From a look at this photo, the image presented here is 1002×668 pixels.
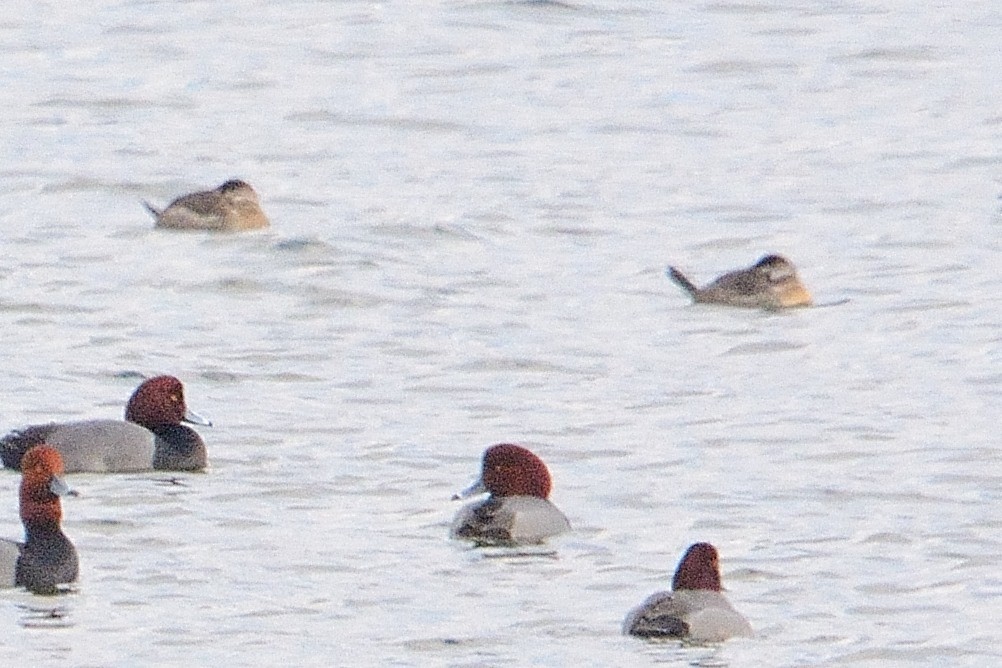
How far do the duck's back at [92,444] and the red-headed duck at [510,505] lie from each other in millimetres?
1786

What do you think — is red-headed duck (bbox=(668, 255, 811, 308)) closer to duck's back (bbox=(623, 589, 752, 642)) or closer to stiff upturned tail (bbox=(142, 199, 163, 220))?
stiff upturned tail (bbox=(142, 199, 163, 220))

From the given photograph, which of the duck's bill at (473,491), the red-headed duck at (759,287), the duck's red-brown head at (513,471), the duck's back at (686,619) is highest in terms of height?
the red-headed duck at (759,287)

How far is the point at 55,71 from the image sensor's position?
2697 cm

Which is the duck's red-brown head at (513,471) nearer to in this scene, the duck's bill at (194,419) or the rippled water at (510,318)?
the rippled water at (510,318)

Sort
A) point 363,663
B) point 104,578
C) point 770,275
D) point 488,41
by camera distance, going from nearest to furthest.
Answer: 1. point 363,663
2. point 104,578
3. point 770,275
4. point 488,41

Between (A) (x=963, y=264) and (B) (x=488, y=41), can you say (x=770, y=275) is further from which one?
(B) (x=488, y=41)

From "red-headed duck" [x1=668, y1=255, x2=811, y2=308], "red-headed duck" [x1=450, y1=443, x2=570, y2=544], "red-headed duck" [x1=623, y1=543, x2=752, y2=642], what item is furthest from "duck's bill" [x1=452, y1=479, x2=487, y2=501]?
A: "red-headed duck" [x1=668, y1=255, x2=811, y2=308]

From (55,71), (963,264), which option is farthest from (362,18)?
(963,264)

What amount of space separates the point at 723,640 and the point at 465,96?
15.7 metres

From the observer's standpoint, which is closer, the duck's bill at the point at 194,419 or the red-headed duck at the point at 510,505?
the red-headed duck at the point at 510,505

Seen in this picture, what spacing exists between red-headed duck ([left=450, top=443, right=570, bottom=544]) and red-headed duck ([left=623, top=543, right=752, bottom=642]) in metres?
1.42

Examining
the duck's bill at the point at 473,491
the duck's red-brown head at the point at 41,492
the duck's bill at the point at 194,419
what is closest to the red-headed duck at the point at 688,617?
the duck's bill at the point at 473,491

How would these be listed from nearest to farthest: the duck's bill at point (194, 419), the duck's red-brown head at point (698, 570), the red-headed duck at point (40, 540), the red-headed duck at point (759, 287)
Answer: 1. the duck's red-brown head at point (698, 570)
2. the red-headed duck at point (40, 540)
3. the duck's bill at point (194, 419)
4. the red-headed duck at point (759, 287)

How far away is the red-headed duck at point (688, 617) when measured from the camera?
10227mm
